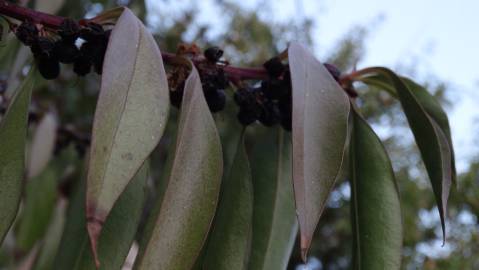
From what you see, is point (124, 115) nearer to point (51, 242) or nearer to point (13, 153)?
point (13, 153)

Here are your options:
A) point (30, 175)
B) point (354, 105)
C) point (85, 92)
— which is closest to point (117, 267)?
point (354, 105)

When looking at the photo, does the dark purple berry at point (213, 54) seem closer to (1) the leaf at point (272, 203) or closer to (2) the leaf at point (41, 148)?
(1) the leaf at point (272, 203)

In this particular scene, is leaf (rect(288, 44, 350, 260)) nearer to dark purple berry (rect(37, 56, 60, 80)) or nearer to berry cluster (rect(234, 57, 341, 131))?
berry cluster (rect(234, 57, 341, 131))

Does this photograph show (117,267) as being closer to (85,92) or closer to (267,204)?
(267,204)

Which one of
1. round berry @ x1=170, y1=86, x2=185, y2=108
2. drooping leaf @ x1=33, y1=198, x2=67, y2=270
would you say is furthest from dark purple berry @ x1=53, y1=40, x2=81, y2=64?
drooping leaf @ x1=33, y1=198, x2=67, y2=270

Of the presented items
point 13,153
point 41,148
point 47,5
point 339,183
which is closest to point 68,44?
point 13,153

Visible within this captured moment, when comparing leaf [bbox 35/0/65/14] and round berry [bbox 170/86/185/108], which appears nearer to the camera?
round berry [bbox 170/86/185/108]

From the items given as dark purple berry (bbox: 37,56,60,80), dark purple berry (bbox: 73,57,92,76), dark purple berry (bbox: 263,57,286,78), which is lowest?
dark purple berry (bbox: 37,56,60,80)
